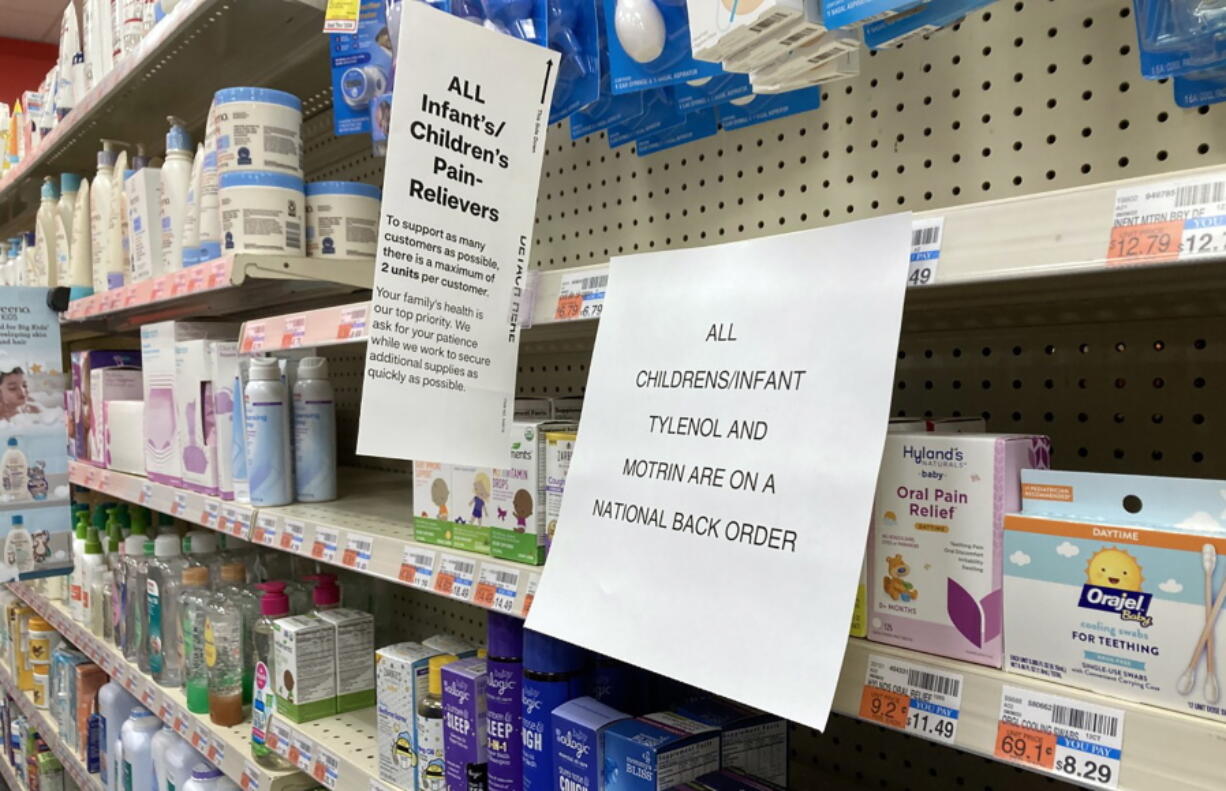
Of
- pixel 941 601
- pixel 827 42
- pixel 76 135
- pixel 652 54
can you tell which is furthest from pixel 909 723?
pixel 76 135

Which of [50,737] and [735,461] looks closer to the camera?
[735,461]

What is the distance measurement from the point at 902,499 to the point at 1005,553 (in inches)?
3.7

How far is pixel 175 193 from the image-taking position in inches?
71.1

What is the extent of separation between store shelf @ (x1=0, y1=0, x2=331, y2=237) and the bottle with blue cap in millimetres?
1221

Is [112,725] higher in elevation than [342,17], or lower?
lower

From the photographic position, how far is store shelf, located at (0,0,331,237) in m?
1.64

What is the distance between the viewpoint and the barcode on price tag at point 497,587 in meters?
0.97

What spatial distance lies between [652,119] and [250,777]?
1352mm

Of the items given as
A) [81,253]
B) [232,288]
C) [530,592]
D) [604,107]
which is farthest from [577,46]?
[81,253]

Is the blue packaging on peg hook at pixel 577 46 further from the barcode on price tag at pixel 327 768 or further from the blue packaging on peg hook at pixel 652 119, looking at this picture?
the barcode on price tag at pixel 327 768

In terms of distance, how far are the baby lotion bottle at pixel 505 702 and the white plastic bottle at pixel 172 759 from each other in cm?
116

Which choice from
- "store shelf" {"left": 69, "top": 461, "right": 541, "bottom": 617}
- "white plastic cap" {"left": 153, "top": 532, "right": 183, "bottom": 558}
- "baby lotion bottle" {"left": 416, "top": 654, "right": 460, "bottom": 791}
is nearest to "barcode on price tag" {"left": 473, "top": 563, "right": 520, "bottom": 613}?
"store shelf" {"left": 69, "top": 461, "right": 541, "bottom": 617}

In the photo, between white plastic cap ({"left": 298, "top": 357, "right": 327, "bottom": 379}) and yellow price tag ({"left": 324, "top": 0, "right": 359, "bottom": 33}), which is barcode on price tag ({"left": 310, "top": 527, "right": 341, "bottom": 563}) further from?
yellow price tag ({"left": 324, "top": 0, "right": 359, "bottom": 33})

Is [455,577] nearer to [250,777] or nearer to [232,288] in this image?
[250,777]
